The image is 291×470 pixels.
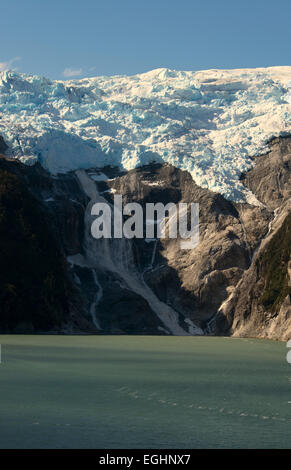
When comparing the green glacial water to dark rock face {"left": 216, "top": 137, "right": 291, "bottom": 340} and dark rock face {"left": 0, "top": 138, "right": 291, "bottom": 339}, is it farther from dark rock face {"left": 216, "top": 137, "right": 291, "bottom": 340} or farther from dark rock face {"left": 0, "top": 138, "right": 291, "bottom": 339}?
dark rock face {"left": 0, "top": 138, "right": 291, "bottom": 339}

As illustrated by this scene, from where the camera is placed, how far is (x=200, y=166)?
177125 mm

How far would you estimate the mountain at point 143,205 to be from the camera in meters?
142

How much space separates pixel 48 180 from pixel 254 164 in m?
44.3

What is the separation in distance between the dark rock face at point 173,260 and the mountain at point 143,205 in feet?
0.83

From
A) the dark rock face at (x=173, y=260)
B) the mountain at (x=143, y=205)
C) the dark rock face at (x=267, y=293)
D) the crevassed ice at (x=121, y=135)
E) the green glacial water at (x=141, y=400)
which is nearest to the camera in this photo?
the green glacial water at (x=141, y=400)

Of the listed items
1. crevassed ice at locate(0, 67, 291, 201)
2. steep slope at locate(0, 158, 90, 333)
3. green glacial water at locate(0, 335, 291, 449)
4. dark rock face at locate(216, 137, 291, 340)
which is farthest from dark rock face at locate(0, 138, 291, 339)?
green glacial water at locate(0, 335, 291, 449)

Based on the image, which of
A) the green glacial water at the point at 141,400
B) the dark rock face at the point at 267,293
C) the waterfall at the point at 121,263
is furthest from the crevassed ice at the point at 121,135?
the green glacial water at the point at 141,400

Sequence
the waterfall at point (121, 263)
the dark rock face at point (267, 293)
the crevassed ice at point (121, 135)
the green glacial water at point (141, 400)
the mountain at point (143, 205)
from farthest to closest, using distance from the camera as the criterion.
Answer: the crevassed ice at point (121, 135) → the waterfall at point (121, 263) → the mountain at point (143, 205) → the dark rock face at point (267, 293) → the green glacial water at point (141, 400)

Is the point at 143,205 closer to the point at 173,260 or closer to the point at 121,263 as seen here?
the point at 121,263

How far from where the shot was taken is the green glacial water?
41156 mm

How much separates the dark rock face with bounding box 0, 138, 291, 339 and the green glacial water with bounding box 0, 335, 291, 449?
54713 mm

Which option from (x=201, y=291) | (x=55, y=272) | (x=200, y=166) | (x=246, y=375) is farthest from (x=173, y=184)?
(x=246, y=375)

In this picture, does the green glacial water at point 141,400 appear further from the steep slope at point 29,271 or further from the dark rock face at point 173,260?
the dark rock face at point 173,260
